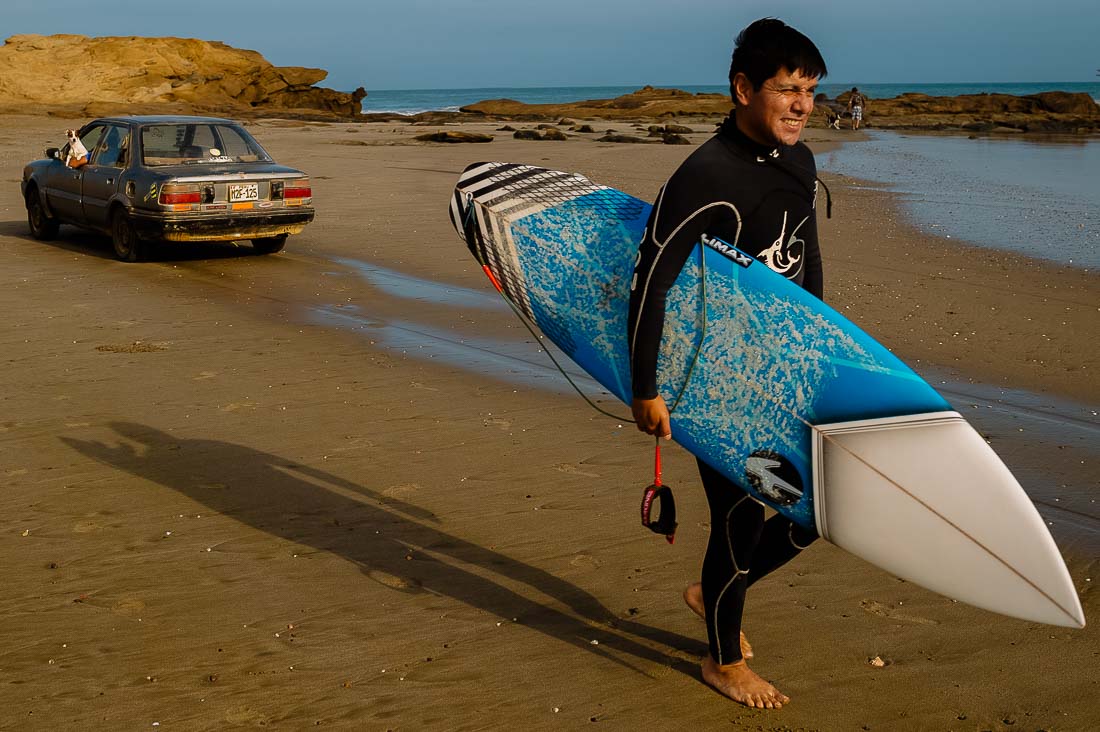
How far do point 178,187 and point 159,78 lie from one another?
177ft

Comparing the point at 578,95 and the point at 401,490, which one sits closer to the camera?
the point at 401,490

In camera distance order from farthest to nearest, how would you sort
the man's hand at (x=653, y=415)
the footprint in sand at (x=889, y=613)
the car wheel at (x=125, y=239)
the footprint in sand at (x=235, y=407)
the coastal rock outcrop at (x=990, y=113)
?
the coastal rock outcrop at (x=990, y=113), the car wheel at (x=125, y=239), the footprint in sand at (x=235, y=407), the footprint in sand at (x=889, y=613), the man's hand at (x=653, y=415)

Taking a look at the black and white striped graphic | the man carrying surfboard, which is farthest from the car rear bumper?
the man carrying surfboard

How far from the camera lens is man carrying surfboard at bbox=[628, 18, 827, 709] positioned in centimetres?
294

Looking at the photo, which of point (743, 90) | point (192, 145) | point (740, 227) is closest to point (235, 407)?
point (740, 227)

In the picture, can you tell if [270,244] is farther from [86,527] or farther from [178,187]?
[86,527]

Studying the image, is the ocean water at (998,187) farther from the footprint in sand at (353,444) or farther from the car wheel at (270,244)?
the footprint in sand at (353,444)

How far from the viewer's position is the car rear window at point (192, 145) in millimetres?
11148

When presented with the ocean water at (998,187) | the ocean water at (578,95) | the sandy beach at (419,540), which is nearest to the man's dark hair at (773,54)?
the sandy beach at (419,540)

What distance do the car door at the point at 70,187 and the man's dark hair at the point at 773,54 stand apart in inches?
412

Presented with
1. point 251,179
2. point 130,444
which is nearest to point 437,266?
point 251,179

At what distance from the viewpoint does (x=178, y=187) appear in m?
10.5

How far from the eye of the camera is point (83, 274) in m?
10.3

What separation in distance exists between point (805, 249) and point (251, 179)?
862 centimetres
